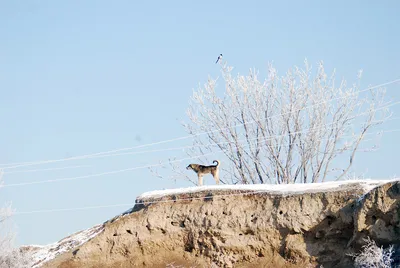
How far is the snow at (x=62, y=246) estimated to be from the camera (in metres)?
28.1

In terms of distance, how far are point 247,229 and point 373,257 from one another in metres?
5.30

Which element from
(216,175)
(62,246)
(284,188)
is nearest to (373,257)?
(284,188)

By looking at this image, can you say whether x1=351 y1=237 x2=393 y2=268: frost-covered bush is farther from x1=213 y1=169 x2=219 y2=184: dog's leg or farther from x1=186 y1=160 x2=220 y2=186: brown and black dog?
x1=186 y1=160 x2=220 y2=186: brown and black dog

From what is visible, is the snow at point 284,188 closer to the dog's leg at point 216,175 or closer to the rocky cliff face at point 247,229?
the rocky cliff face at point 247,229

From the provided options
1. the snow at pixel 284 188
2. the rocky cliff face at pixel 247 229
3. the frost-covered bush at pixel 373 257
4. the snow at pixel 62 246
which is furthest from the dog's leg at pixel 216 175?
the frost-covered bush at pixel 373 257

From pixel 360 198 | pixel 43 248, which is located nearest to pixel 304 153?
pixel 43 248

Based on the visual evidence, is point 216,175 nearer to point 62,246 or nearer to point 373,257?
point 62,246

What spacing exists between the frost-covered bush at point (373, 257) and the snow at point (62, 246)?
10.1 m

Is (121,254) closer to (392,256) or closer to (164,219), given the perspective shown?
(164,219)

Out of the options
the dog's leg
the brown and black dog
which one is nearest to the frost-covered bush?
the dog's leg

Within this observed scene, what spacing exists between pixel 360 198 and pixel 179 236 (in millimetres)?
6745

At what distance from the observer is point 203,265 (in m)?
25.2

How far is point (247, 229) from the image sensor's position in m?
24.8

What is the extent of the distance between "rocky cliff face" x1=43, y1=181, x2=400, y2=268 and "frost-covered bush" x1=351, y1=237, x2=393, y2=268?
0.39m
